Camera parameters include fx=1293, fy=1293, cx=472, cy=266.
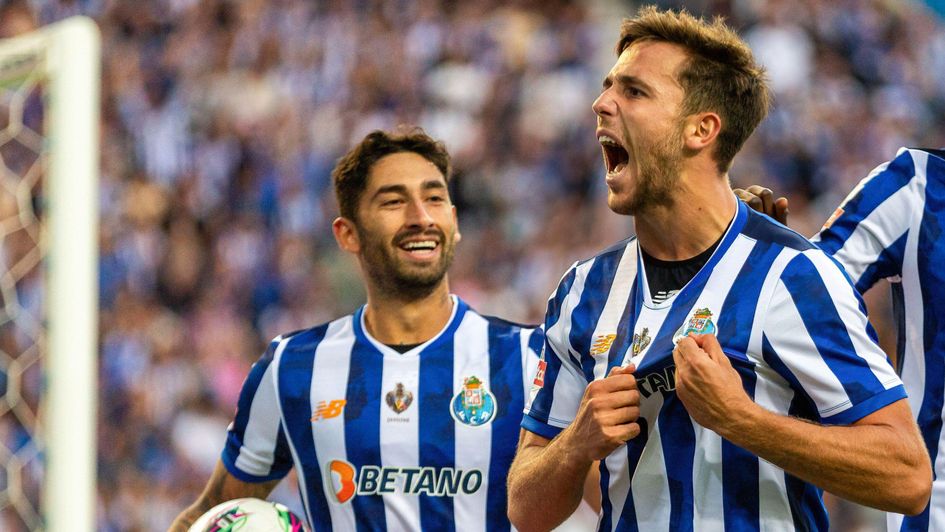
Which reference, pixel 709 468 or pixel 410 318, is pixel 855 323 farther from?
pixel 410 318

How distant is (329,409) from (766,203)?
150 cm

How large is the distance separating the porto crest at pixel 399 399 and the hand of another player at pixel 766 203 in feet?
4.08

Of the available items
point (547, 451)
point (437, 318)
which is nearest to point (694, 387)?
point (547, 451)

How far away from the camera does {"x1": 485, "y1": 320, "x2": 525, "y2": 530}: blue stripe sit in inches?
147

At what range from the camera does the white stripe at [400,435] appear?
147 inches

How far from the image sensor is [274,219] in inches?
450

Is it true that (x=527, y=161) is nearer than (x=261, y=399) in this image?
No

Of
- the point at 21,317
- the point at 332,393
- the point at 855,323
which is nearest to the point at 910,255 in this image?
the point at 855,323

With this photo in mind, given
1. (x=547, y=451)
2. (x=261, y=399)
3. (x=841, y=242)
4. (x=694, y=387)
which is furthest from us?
(x=261, y=399)

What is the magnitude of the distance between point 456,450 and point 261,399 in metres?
0.68

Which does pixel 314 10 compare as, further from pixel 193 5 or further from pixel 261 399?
pixel 261 399

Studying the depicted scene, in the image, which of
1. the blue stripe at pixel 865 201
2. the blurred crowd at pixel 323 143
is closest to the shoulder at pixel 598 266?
the blue stripe at pixel 865 201

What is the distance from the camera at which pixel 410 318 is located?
13.3 feet

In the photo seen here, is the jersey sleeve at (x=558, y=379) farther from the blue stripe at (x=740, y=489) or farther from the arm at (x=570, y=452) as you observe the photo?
the blue stripe at (x=740, y=489)
